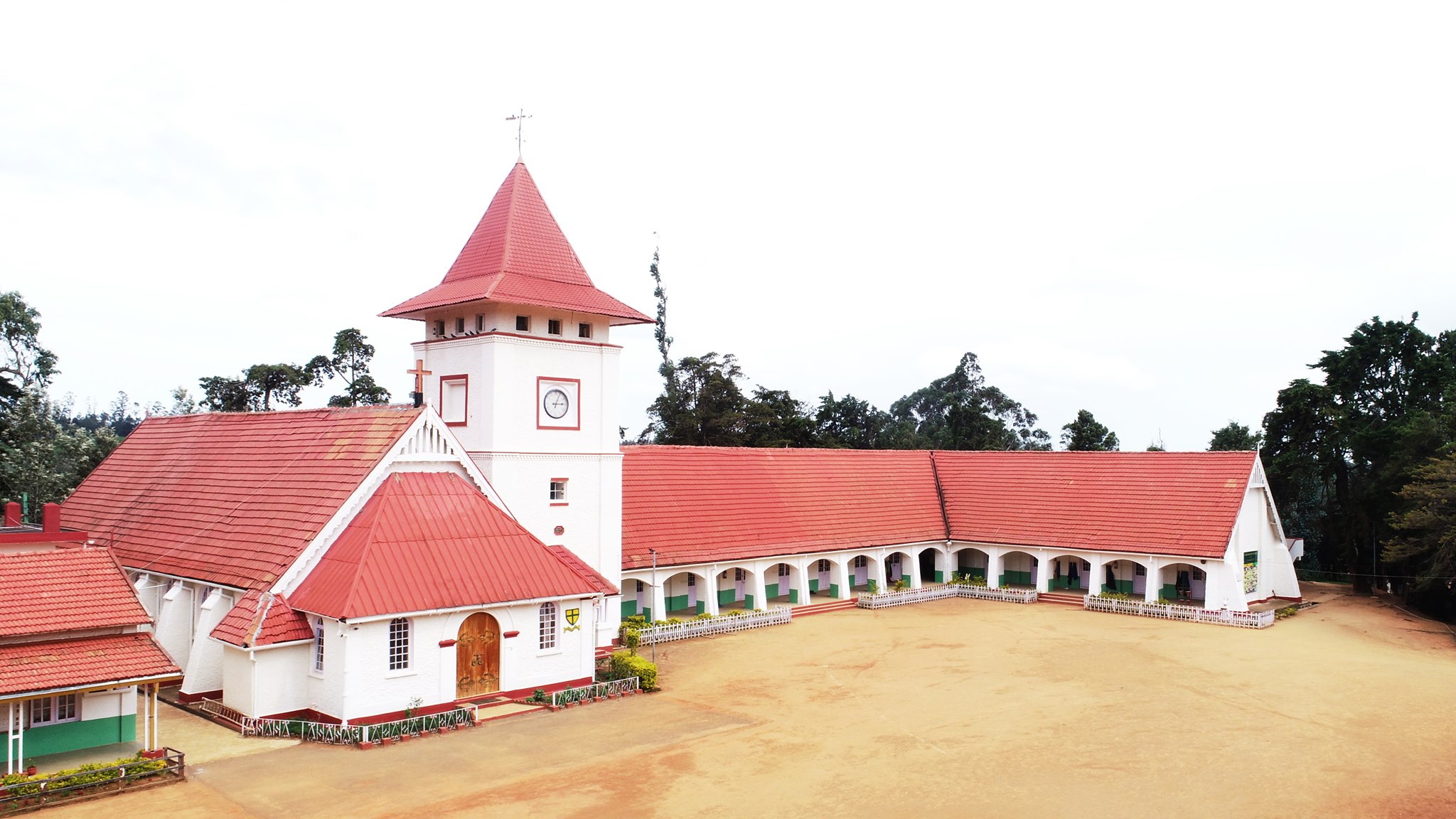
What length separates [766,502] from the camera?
32.9 m

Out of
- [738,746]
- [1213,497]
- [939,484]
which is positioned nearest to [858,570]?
[939,484]

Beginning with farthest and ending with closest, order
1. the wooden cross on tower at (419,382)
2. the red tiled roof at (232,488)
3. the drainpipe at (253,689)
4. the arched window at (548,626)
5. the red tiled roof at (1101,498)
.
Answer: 1. the red tiled roof at (1101,498)
2. the wooden cross on tower at (419,382)
3. the arched window at (548,626)
4. the red tiled roof at (232,488)
5. the drainpipe at (253,689)

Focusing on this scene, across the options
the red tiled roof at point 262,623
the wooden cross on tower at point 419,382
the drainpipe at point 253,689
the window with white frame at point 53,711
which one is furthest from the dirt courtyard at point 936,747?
the wooden cross on tower at point 419,382

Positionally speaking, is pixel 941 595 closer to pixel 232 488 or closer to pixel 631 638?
pixel 631 638

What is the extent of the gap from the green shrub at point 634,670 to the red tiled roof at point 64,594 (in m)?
8.91

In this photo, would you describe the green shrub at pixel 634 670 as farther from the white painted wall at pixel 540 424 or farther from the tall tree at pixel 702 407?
the tall tree at pixel 702 407

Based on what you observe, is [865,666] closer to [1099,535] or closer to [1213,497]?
[1099,535]

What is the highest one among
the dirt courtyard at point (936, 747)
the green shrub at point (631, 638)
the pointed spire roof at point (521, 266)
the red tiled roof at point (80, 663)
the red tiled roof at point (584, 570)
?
the pointed spire roof at point (521, 266)

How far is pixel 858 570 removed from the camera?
117ft

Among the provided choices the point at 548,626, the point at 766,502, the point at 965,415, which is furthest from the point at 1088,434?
the point at 548,626

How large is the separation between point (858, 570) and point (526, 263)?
722 inches

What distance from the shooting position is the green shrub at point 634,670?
20672 millimetres

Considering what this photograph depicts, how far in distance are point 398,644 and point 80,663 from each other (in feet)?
16.1

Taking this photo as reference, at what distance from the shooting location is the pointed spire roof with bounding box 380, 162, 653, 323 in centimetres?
2255
